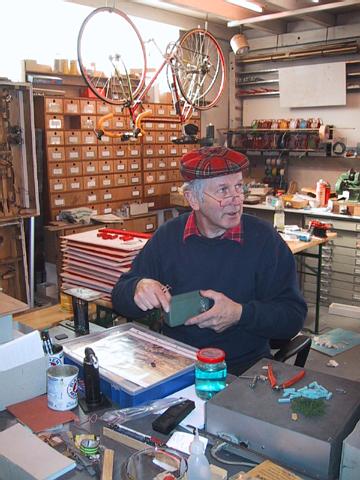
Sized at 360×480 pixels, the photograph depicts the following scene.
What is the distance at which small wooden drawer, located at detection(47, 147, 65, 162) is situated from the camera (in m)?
4.29

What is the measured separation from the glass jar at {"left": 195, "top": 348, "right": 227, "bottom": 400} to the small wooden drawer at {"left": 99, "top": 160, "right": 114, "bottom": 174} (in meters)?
3.65

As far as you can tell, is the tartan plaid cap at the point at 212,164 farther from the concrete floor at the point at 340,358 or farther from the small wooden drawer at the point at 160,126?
the small wooden drawer at the point at 160,126

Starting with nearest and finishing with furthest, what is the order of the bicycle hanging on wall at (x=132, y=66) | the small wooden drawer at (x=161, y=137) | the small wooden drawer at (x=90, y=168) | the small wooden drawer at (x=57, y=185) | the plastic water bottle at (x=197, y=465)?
the plastic water bottle at (x=197, y=465), the bicycle hanging on wall at (x=132, y=66), the small wooden drawer at (x=57, y=185), the small wooden drawer at (x=90, y=168), the small wooden drawer at (x=161, y=137)

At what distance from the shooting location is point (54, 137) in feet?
14.1

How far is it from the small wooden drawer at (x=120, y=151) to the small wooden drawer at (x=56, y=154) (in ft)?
2.06

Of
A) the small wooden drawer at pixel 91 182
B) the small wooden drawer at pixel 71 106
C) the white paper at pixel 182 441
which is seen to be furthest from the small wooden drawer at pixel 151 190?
the white paper at pixel 182 441

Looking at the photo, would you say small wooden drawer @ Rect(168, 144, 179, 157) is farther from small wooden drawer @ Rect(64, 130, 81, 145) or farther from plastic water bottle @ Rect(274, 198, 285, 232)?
plastic water bottle @ Rect(274, 198, 285, 232)

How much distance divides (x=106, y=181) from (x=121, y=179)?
20 cm

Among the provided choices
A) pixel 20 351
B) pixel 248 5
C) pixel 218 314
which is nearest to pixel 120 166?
pixel 248 5

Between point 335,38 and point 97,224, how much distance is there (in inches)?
132

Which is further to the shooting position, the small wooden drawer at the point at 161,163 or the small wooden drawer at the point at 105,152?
the small wooden drawer at the point at 161,163

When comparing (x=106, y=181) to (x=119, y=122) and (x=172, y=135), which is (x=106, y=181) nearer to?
(x=119, y=122)

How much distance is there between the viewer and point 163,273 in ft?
6.25

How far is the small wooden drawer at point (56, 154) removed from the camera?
14.1 feet
